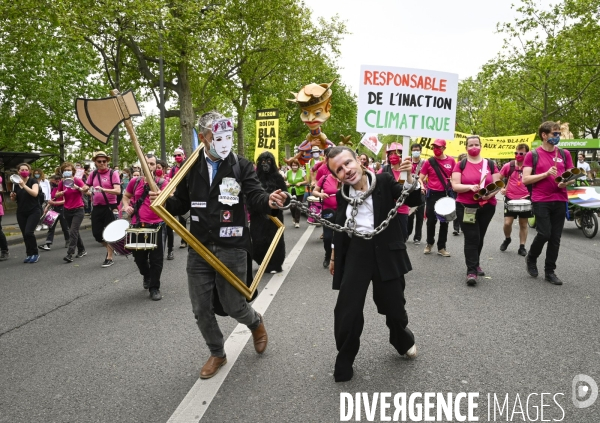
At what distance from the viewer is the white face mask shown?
3689mm

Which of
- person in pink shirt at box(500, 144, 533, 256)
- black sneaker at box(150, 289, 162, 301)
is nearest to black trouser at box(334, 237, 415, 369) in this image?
black sneaker at box(150, 289, 162, 301)

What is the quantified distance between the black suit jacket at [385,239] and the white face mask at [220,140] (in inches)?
37.9

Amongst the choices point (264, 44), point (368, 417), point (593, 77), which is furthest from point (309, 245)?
point (593, 77)

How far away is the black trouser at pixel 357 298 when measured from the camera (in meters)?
3.43

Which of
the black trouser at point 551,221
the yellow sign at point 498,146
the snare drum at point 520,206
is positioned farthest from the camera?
the yellow sign at point 498,146

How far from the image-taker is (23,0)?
14.8 meters

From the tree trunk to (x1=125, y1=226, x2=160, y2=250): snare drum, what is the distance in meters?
16.4

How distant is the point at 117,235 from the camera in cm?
620

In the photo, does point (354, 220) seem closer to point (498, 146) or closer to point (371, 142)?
point (371, 142)

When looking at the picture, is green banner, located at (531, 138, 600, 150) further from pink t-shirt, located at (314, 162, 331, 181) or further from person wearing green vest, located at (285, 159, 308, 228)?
pink t-shirt, located at (314, 162, 331, 181)

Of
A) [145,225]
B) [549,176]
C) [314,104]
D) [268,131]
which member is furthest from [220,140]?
[268,131]

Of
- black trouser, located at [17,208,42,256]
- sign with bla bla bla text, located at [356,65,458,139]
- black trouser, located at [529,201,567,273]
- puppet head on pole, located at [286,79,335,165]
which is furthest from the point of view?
puppet head on pole, located at [286,79,335,165]

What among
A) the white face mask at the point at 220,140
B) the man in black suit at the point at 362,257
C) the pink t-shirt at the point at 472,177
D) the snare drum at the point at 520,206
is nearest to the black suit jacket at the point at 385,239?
the man in black suit at the point at 362,257

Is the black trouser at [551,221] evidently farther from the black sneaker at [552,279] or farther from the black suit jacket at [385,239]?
the black suit jacket at [385,239]
